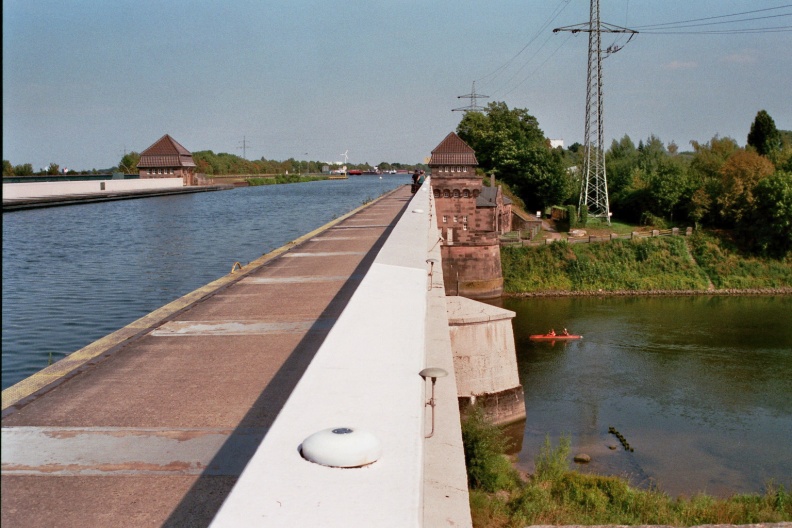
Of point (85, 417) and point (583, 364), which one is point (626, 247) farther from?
point (85, 417)

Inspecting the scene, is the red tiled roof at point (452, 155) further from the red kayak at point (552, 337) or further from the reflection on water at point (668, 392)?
the red kayak at point (552, 337)

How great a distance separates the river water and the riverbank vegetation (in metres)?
2.54

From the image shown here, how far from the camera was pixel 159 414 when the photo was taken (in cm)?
741

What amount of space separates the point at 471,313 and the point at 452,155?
34144mm

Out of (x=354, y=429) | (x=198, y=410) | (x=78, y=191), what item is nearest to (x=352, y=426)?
(x=354, y=429)

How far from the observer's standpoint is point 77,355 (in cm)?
966

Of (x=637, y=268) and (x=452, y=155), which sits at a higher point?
(x=452, y=155)

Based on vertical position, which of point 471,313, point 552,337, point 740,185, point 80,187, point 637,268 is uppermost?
point 740,185

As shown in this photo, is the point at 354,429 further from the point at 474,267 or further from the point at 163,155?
the point at 163,155

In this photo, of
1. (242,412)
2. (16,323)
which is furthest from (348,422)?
(16,323)

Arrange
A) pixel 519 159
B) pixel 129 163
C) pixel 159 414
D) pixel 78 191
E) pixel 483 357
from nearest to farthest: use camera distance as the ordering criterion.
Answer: pixel 159 414, pixel 483 357, pixel 78 191, pixel 519 159, pixel 129 163

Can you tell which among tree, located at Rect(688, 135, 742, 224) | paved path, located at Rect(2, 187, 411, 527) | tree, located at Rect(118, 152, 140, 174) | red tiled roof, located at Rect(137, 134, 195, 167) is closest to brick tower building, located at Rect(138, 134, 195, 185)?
red tiled roof, located at Rect(137, 134, 195, 167)

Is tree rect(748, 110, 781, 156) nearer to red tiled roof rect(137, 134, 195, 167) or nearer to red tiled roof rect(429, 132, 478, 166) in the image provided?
red tiled roof rect(429, 132, 478, 166)

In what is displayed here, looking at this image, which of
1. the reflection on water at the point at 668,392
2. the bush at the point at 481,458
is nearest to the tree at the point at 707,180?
the reflection on water at the point at 668,392
